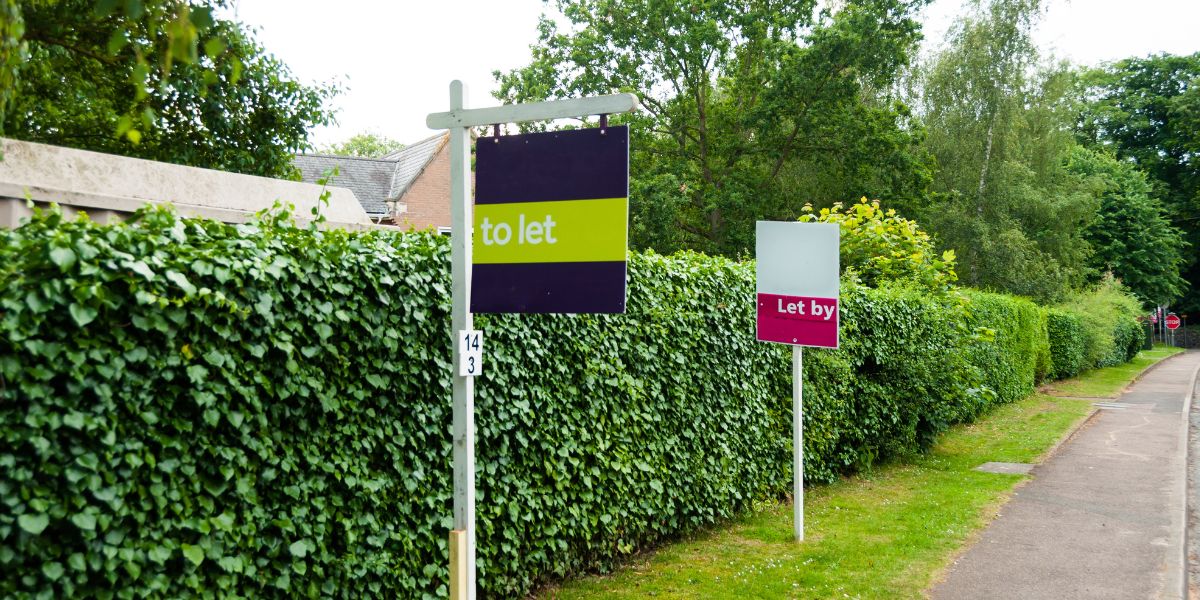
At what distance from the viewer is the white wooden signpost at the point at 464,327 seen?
410cm

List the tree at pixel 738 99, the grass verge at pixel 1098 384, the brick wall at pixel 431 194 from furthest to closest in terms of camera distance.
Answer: the brick wall at pixel 431 194 → the tree at pixel 738 99 → the grass verge at pixel 1098 384

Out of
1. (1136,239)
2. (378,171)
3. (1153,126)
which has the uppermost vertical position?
(1153,126)

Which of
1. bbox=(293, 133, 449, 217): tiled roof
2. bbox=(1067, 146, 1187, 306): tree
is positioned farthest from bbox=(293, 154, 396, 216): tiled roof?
bbox=(1067, 146, 1187, 306): tree

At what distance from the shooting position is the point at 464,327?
165 inches

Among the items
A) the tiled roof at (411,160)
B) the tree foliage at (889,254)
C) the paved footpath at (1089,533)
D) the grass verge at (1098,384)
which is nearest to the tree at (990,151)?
the grass verge at (1098,384)

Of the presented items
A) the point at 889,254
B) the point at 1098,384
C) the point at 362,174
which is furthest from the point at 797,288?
the point at 362,174

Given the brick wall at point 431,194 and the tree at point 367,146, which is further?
the tree at point 367,146

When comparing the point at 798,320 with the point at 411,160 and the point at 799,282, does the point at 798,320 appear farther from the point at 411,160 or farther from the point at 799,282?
the point at 411,160

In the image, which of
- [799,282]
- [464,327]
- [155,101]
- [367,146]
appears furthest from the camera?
[367,146]

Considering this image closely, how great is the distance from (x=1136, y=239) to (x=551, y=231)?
222 feet

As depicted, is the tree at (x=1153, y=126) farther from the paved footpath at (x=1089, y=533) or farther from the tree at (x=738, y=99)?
the paved footpath at (x=1089, y=533)

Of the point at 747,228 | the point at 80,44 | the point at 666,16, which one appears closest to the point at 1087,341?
the point at 747,228

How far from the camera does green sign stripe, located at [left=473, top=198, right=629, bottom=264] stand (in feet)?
13.0

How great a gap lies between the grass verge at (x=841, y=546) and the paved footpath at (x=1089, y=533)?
29 cm
